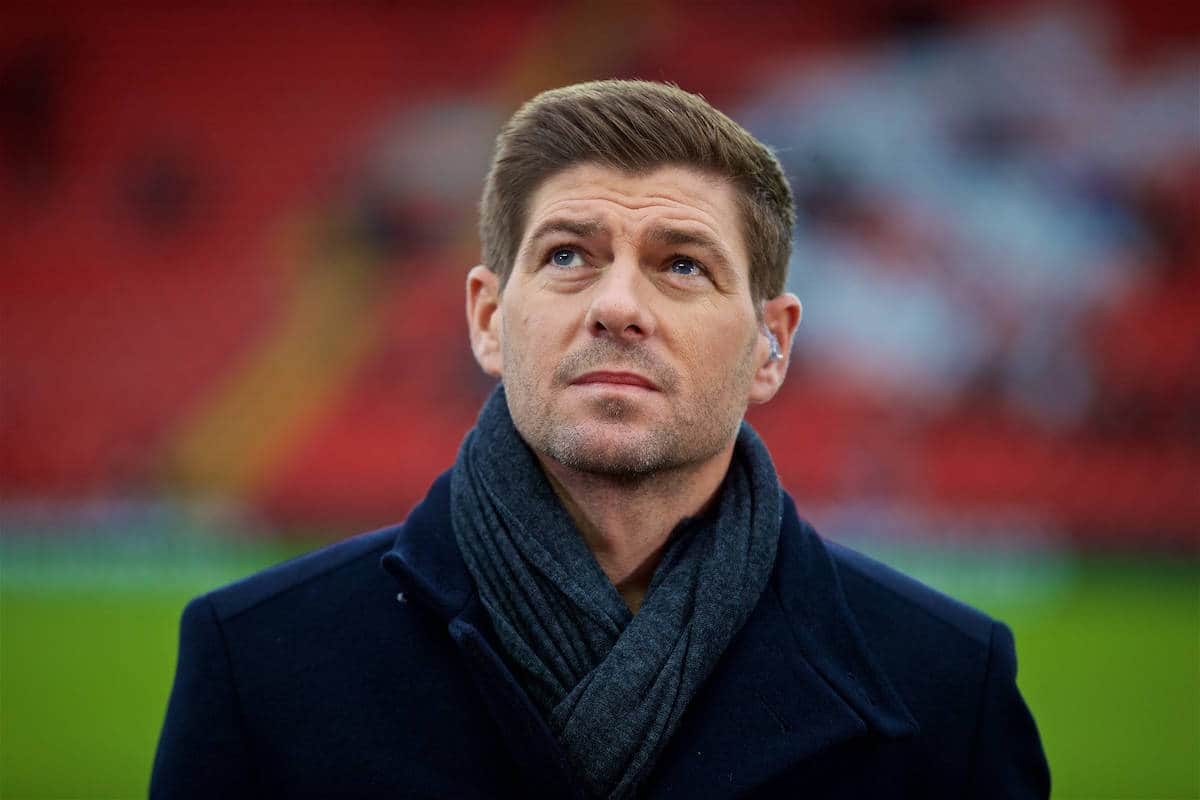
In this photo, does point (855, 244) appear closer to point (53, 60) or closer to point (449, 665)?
point (53, 60)

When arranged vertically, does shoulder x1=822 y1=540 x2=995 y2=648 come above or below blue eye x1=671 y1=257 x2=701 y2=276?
below

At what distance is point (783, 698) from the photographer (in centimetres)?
210

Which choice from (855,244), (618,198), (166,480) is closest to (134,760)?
(618,198)

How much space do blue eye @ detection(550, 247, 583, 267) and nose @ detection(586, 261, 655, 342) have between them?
8 cm

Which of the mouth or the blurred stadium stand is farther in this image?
the blurred stadium stand

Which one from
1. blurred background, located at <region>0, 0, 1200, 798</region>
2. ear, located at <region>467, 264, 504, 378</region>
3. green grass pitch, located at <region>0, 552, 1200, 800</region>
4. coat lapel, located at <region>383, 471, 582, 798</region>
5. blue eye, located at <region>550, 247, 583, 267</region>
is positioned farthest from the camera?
blurred background, located at <region>0, 0, 1200, 798</region>

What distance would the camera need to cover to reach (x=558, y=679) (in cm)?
200

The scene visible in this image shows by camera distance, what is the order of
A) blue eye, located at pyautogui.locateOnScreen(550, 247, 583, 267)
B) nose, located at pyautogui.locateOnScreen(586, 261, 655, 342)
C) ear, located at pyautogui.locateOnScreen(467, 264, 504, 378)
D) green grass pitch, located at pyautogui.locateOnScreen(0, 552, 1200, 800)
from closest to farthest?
nose, located at pyautogui.locateOnScreen(586, 261, 655, 342) → blue eye, located at pyautogui.locateOnScreen(550, 247, 583, 267) → ear, located at pyautogui.locateOnScreen(467, 264, 504, 378) → green grass pitch, located at pyautogui.locateOnScreen(0, 552, 1200, 800)

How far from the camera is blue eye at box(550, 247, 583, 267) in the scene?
221cm

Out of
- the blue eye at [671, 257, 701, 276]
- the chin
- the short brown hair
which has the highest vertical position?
the short brown hair

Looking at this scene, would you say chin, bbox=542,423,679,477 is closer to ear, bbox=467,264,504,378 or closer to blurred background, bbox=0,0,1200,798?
ear, bbox=467,264,504,378

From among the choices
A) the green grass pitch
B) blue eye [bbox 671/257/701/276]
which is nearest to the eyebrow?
blue eye [bbox 671/257/701/276]

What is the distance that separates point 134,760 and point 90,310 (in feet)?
28.0

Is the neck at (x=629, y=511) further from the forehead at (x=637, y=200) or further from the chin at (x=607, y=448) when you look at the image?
the forehead at (x=637, y=200)
